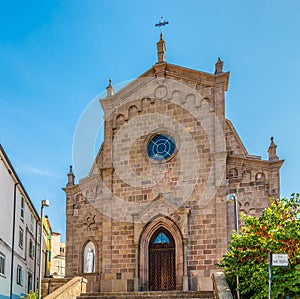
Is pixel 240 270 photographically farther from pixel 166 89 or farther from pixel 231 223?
pixel 166 89

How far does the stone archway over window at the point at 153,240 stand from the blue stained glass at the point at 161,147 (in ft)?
10.8

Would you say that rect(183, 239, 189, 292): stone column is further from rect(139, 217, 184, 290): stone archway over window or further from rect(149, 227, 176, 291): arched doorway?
rect(149, 227, 176, 291): arched doorway

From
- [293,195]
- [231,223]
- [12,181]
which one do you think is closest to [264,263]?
A: [293,195]

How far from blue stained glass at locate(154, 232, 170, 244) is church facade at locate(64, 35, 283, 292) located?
49 millimetres

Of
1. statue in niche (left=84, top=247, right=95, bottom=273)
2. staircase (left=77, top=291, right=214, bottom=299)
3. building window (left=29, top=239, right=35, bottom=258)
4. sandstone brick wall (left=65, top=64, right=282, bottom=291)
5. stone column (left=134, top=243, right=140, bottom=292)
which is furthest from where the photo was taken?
building window (left=29, top=239, right=35, bottom=258)

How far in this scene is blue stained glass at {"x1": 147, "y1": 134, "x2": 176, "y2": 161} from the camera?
25812 millimetres

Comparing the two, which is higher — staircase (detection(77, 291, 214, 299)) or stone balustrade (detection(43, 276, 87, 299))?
stone balustrade (detection(43, 276, 87, 299))

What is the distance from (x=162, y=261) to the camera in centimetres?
2448

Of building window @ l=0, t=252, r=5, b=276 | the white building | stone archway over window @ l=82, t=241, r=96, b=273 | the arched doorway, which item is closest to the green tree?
the arched doorway

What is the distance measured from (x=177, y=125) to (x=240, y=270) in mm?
11198

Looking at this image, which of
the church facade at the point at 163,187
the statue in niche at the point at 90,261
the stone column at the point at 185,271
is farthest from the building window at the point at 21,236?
the stone column at the point at 185,271

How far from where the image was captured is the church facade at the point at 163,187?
78.4 ft

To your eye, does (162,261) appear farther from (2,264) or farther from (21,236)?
(21,236)

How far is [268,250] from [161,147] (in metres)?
11.5
